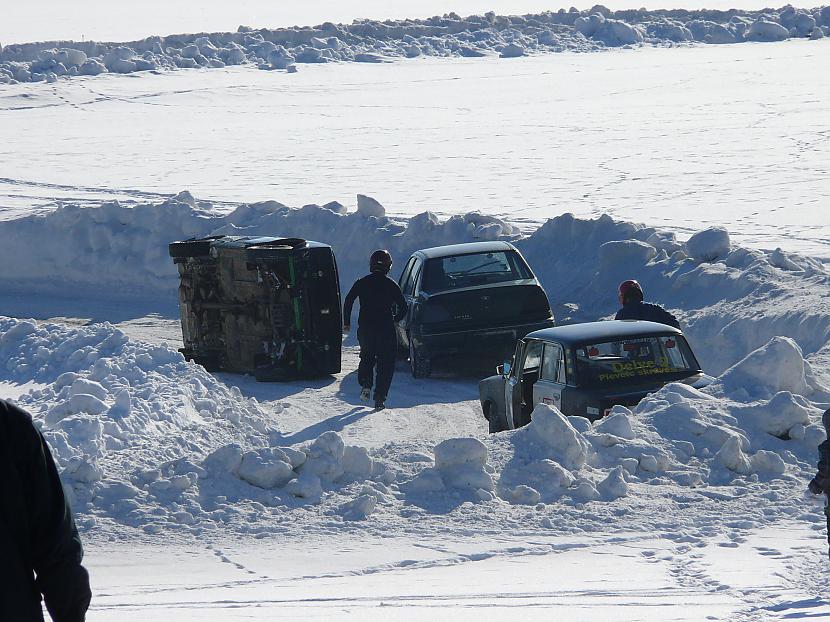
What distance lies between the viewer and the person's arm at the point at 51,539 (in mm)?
2977

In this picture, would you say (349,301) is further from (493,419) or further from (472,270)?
(472,270)

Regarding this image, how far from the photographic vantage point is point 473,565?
681 cm

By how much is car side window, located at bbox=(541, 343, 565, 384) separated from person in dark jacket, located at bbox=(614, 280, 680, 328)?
1.13m

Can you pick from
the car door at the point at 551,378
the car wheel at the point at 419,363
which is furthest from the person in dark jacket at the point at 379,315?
the car door at the point at 551,378

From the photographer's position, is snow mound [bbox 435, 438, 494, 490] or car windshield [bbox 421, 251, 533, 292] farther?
car windshield [bbox 421, 251, 533, 292]

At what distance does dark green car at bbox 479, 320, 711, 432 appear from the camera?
31.0ft

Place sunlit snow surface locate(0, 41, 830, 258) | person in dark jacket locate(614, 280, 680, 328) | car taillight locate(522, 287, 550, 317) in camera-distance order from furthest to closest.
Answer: sunlit snow surface locate(0, 41, 830, 258) → car taillight locate(522, 287, 550, 317) → person in dark jacket locate(614, 280, 680, 328)

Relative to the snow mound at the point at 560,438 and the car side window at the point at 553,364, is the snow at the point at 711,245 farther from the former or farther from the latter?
the snow mound at the point at 560,438

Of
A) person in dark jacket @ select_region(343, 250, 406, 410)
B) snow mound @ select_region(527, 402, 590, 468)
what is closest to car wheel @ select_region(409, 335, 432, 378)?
person in dark jacket @ select_region(343, 250, 406, 410)

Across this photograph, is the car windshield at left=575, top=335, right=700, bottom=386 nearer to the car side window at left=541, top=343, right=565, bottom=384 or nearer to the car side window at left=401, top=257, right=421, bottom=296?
the car side window at left=541, top=343, right=565, bottom=384

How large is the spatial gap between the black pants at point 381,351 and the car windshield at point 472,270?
5.49 feet

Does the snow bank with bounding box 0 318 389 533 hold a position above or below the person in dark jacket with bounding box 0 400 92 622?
below

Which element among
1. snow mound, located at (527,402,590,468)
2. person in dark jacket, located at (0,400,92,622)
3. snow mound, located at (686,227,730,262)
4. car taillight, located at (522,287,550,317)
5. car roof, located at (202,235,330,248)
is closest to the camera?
person in dark jacket, located at (0,400,92,622)

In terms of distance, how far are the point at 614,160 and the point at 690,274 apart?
13.0m
